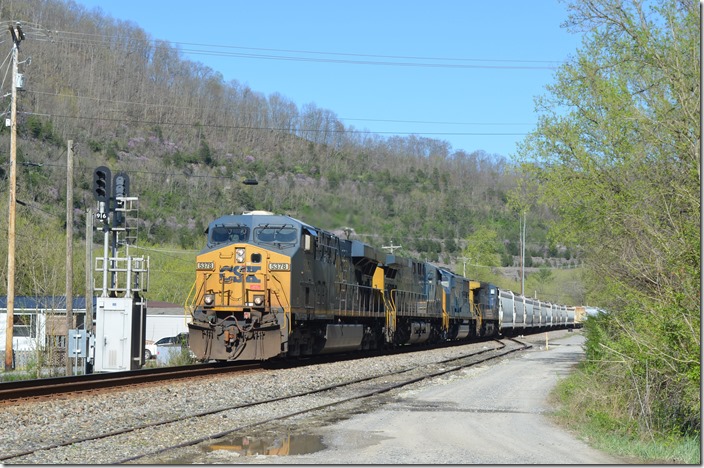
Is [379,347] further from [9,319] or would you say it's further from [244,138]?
[9,319]

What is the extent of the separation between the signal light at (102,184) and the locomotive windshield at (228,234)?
3345 mm

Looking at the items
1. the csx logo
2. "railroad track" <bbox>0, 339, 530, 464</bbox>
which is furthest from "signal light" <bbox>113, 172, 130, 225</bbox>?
"railroad track" <bbox>0, 339, 530, 464</bbox>

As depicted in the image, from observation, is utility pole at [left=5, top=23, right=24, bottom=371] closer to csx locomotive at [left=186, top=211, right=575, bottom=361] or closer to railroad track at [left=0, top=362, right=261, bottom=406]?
csx locomotive at [left=186, top=211, right=575, bottom=361]

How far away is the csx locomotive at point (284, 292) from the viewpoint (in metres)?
23.8

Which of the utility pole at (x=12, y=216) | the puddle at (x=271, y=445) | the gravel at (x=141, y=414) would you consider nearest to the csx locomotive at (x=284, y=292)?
the gravel at (x=141, y=414)

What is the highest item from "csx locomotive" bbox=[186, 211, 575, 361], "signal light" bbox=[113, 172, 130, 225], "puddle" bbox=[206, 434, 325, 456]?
"signal light" bbox=[113, 172, 130, 225]

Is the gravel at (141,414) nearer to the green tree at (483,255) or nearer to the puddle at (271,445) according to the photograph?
the puddle at (271,445)

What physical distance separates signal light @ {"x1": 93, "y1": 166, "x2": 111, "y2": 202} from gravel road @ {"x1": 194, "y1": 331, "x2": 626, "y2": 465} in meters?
11.2

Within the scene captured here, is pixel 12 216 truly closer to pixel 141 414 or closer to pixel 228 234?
pixel 228 234

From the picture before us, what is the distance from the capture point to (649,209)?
15078mm

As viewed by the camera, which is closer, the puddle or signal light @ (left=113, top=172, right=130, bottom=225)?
the puddle

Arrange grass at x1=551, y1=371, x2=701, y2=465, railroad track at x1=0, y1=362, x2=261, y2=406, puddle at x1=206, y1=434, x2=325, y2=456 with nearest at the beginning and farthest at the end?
puddle at x1=206, y1=434, x2=325, y2=456, grass at x1=551, y1=371, x2=701, y2=465, railroad track at x1=0, y1=362, x2=261, y2=406

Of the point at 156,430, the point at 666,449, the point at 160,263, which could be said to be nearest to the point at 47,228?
the point at 160,263

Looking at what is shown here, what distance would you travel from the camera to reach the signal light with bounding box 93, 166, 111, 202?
991 inches
